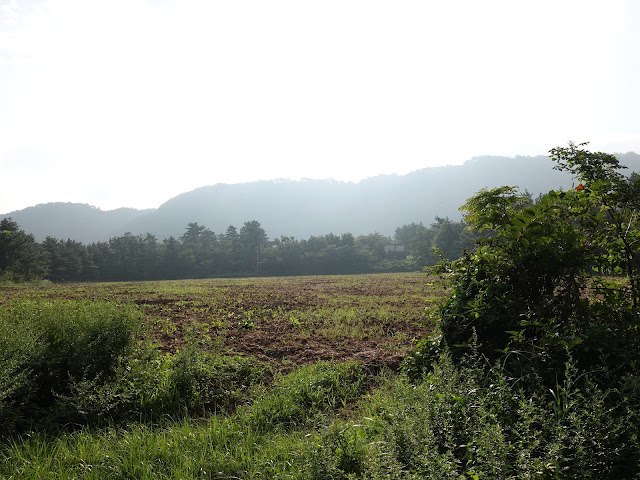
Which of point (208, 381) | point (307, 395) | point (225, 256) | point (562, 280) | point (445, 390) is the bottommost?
point (307, 395)

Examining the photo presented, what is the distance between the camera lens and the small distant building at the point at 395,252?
285ft

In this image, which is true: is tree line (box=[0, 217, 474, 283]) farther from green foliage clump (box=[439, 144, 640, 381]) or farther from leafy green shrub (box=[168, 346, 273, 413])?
green foliage clump (box=[439, 144, 640, 381])

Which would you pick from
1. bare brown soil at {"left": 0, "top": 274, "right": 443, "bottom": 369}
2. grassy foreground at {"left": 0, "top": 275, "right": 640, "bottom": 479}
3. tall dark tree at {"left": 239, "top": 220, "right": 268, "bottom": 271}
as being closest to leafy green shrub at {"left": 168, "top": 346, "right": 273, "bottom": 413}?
grassy foreground at {"left": 0, "top": 275, "right": 640, "bottom": 479}

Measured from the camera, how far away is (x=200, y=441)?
12.2 ft

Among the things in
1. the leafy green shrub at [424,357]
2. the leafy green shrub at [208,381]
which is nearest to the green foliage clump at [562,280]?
the leafy green shrub at [424,357]

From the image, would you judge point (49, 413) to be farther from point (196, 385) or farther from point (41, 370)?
point (196, 385)

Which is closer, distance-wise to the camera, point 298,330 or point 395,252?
point 298,330

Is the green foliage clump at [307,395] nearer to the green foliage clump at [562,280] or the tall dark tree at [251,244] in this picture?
the green foliage clump at [562,280]

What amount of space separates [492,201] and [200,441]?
4.22 m

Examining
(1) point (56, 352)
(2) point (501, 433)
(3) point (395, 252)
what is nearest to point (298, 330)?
(1) point (56, 352)

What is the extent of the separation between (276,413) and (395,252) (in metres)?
85.6

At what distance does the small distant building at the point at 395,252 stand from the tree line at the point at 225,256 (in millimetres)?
3661

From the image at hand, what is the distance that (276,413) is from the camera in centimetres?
444

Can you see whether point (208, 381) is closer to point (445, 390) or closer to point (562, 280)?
point (445, 390)
